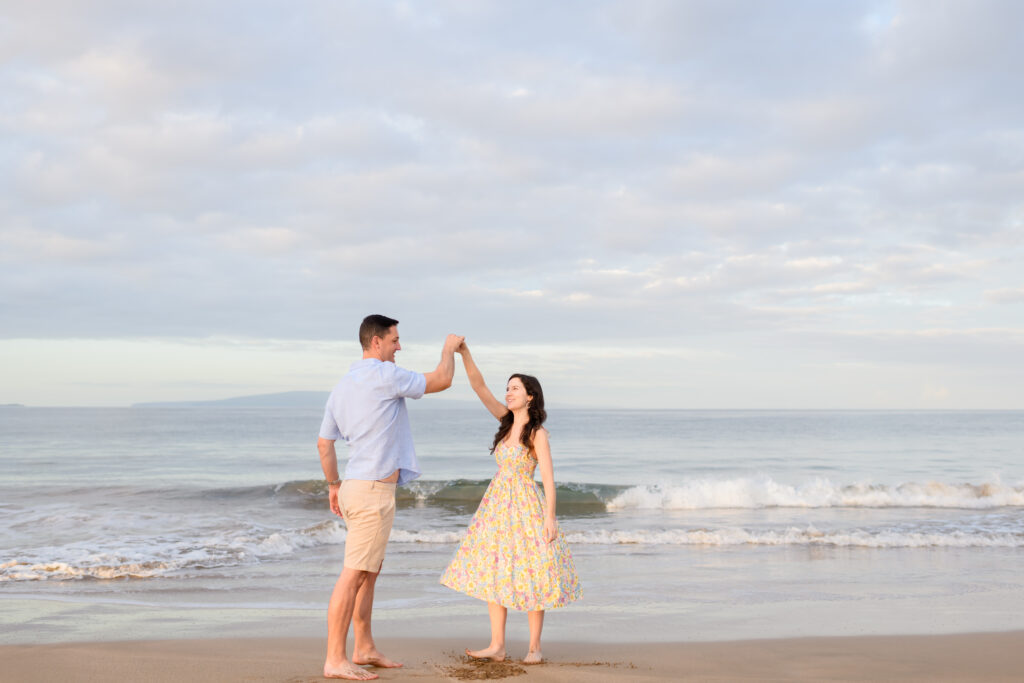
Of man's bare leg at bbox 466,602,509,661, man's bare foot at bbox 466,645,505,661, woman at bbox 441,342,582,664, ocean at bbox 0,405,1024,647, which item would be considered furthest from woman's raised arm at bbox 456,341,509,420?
ocean at bbox 0,405,1024,647

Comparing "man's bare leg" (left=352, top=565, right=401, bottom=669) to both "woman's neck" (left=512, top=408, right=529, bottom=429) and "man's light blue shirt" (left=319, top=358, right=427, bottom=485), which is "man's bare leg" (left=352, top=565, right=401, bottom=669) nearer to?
"man's light blue shirt" (left=319, top=358, right=427, bottom=485)

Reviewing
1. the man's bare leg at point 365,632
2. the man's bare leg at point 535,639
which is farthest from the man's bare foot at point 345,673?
the man's bare leg at point 535,639

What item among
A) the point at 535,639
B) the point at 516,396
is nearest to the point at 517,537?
the point at 535,639

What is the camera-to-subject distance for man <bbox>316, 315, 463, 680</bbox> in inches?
179

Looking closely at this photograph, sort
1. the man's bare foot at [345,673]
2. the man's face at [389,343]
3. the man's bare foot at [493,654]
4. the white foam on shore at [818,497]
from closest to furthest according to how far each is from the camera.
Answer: the man's bare foot at [345,673]
the man's face at [389,343]
the man's bare foot at [493,654]
the white foam on shore at [818,497]

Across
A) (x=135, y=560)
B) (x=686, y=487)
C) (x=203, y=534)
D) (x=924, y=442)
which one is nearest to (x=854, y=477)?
(x=686, y=487)

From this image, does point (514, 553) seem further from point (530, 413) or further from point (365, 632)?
point (365, 632)

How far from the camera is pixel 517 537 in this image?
5.07 metres

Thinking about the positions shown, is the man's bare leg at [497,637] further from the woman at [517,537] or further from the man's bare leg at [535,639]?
the man's bare leg at [535,639]

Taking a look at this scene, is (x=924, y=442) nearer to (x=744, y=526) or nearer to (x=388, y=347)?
(x=744, y=526)

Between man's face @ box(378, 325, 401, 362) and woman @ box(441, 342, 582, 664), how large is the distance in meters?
0.42

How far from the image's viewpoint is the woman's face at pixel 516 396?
5129 millimetres

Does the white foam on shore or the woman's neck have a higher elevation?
the woman's neck

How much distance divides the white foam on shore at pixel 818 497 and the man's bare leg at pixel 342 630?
12.6 m
